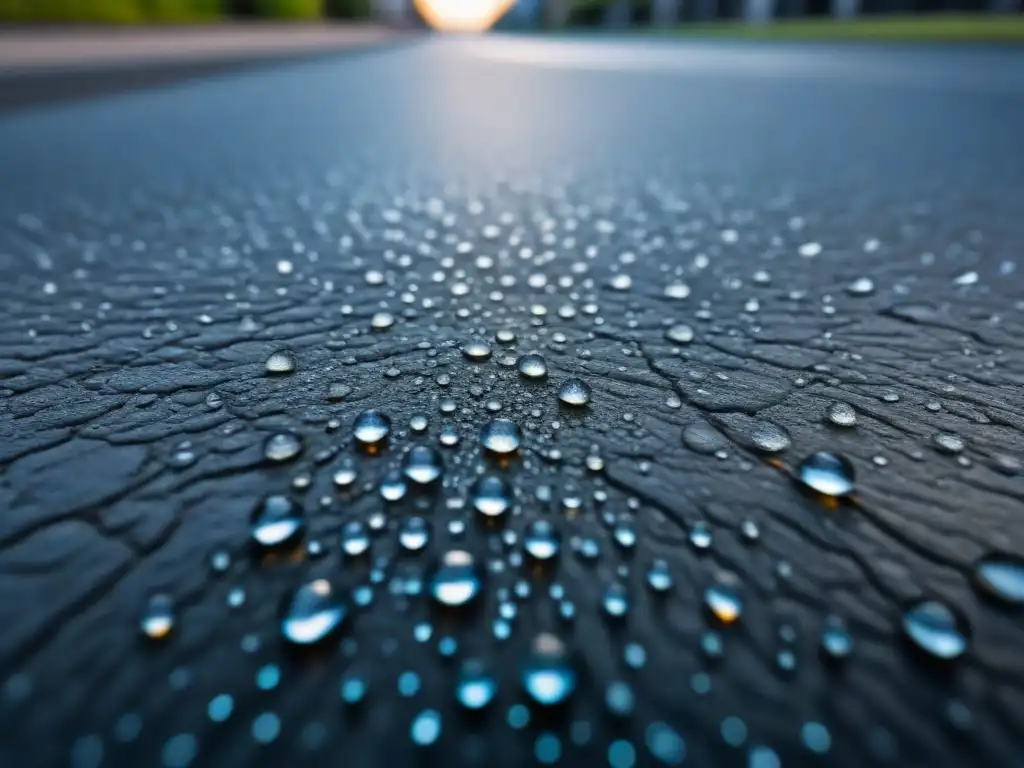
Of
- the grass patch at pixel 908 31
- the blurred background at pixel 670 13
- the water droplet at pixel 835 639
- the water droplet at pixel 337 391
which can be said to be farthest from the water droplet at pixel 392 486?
the grass patch at pixel 908 31

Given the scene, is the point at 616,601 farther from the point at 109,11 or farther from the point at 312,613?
the point at 109,11

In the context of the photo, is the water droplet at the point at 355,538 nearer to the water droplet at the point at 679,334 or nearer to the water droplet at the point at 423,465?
the water droplet at the point at 423,465

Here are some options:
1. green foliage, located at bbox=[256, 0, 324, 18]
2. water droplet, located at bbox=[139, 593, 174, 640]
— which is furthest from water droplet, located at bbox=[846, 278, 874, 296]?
green foliage, located at bbox=[256, 0, 324, 18]

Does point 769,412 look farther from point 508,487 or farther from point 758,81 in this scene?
point 758,81

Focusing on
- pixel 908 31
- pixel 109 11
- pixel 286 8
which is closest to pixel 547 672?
pixel 109 11

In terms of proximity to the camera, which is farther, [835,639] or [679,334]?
[679,334]

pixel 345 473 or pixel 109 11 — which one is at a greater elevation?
pixel 109 11

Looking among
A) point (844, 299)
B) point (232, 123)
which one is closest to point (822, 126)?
point (844, 299)
